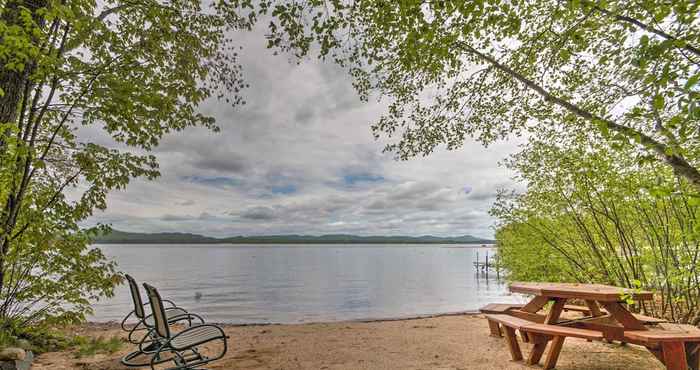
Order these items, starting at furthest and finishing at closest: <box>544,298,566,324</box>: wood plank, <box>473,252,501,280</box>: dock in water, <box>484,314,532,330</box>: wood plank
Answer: <box>473,252,501,280</box>: dock in water → <box>544,298,566,324</box>: wood plank → <box>484,314,532,330</box>: wood plank

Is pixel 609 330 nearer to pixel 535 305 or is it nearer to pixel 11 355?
pixel 535 305

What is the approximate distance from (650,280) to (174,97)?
7.73m

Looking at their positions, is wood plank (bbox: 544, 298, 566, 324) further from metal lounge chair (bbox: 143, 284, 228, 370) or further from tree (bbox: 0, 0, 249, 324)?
tree (bbox: 0, 0, 249, 324)

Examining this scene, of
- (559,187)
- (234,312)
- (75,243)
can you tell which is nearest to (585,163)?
(559,187)

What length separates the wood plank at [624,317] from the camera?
3.92m

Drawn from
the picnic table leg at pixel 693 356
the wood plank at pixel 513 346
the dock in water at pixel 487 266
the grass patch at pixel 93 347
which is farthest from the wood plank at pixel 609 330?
the grass patch at pixel 93 347

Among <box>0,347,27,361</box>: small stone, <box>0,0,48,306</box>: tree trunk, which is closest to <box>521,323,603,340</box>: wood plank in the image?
<box>0,347,27,361</box>: small stone

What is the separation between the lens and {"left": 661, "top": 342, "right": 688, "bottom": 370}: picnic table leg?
137 inches

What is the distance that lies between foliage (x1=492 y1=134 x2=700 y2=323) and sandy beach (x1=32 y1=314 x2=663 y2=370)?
1.22 meters

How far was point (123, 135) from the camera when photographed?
488 centimetres

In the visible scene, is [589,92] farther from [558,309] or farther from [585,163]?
[558,309]

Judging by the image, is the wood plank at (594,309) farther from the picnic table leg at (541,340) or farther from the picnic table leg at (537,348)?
the picnic table leg at (537,348)

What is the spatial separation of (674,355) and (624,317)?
53 centimetres

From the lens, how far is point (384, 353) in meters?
5.21
